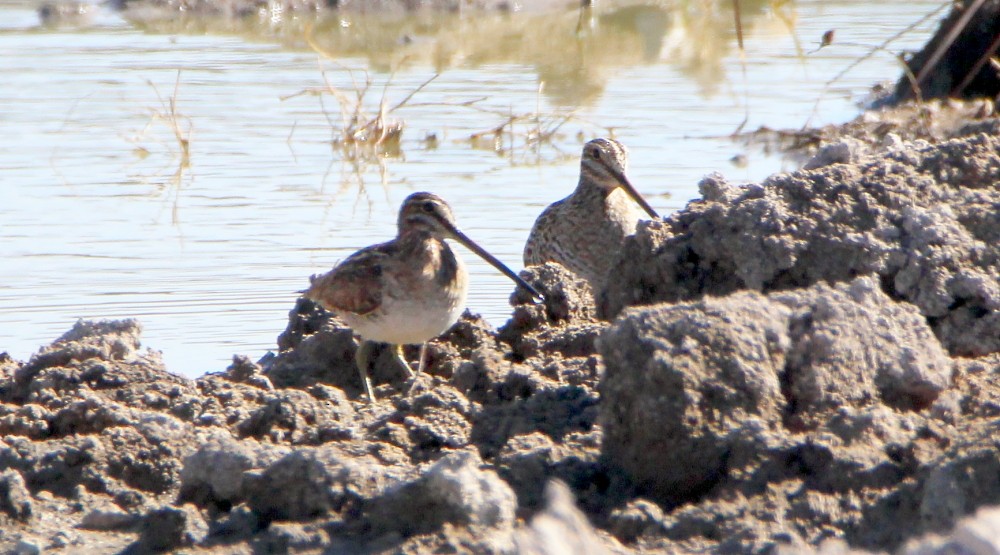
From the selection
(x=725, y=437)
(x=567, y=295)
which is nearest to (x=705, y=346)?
(x=725, y=437)

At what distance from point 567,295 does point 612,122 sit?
5634mm

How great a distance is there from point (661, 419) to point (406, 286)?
6.86 ft

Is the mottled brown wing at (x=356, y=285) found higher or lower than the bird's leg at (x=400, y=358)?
higher

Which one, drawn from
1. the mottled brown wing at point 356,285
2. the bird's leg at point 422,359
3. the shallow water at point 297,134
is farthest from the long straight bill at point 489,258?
the shallow water at point 297,134

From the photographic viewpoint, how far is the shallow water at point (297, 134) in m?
8.02

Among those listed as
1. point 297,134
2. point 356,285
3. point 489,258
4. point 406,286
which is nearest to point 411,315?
point 406,286

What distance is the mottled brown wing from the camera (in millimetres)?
6207

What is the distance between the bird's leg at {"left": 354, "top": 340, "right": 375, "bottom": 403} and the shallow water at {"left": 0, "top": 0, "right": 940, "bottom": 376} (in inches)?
31.8

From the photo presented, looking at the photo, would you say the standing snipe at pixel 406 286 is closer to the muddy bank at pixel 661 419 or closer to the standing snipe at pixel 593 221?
the muddy bank at pixel 661 419

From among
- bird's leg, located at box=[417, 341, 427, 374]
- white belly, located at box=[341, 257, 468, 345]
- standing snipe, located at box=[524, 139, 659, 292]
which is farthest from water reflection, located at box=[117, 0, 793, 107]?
white belly, located at box=[341, 257, 468, 345]

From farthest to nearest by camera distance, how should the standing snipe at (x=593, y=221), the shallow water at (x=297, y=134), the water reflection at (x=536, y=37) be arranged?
the water reflection at (x=536, y=37) → the shallow water at (x=297, y=134) → the standing snipe at (x=593, y=221)

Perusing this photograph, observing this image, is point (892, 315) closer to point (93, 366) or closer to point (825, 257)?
point (825, 257)

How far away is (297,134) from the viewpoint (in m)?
12.1

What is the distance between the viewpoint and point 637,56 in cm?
1666
